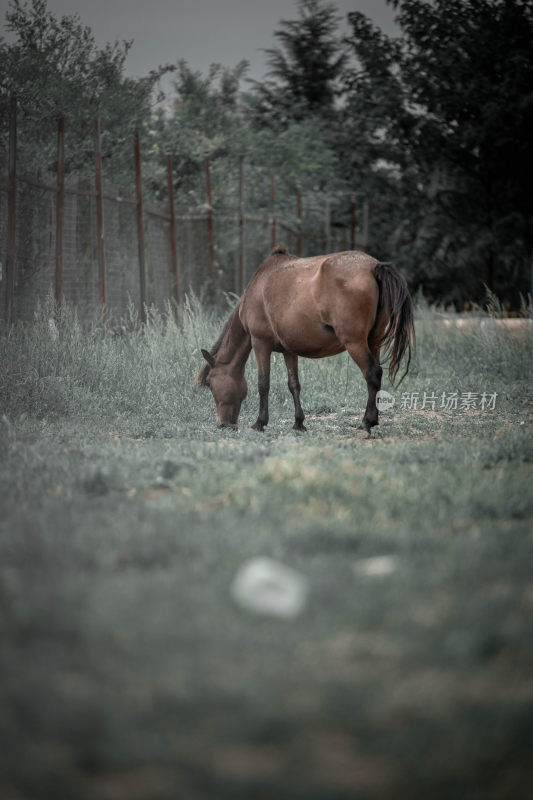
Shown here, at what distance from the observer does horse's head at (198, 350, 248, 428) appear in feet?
23.2

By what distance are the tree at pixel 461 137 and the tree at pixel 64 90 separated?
9660mm

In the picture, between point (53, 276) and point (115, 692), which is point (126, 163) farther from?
point (115, 692)

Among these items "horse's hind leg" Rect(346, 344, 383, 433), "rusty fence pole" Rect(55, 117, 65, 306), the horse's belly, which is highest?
"rusty fence pole" Rect(55, 117, 65, 306)

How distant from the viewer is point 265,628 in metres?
2.23

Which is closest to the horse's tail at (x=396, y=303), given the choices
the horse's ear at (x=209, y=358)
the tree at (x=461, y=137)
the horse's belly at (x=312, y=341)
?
the horse's belly at (x=312, y=341)

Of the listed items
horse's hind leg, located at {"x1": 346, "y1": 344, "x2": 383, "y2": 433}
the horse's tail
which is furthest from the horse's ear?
the horse's tail

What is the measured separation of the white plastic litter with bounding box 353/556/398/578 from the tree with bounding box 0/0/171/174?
37.3 feet

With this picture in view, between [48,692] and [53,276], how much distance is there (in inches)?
385

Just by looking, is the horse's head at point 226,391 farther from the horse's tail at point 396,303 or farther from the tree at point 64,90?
the tree at point 64,90

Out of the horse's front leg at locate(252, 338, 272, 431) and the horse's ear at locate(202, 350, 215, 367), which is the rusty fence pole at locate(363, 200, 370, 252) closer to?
the horse's ear at locate(202, 350, 215, 367)

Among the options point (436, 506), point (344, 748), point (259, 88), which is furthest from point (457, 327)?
point (259, 88)

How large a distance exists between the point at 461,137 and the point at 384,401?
657 inches

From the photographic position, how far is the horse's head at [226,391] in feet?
23.2

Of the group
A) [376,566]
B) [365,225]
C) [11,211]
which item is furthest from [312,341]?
[365,225]
